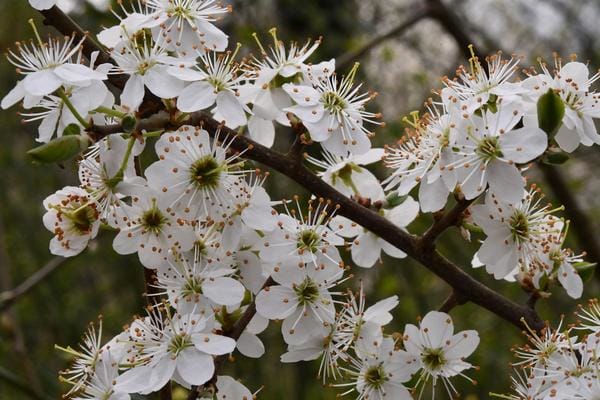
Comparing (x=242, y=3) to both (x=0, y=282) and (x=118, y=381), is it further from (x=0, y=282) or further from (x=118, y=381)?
(x=118, y=381)

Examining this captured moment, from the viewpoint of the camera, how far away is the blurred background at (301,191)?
3.36 metres

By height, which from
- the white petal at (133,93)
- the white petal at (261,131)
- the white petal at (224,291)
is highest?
the white petal at (133,93)

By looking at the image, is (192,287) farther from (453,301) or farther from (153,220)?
(453,301)

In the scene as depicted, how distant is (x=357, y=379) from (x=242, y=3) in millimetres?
2335

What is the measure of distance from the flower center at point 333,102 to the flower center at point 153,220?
331 millimetres

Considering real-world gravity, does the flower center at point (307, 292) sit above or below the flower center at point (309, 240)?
below

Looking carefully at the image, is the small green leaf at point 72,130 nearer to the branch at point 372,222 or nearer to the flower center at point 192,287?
the branch at point 372,222

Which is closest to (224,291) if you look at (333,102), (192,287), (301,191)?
(192,287)

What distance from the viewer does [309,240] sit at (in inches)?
54.2

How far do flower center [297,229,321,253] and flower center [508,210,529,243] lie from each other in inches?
12.9

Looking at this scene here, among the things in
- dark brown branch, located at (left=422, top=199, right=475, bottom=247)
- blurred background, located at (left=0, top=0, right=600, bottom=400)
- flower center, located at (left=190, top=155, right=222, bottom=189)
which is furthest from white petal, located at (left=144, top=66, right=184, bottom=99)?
blurred background, located at (left=0, top=0, right=600, bottom=400)

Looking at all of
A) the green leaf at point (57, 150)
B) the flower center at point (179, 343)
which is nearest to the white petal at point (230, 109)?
the green leaf at point (57, 150)

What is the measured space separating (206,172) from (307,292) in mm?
255

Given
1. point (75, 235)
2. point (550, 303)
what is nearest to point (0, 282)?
point (75, 235)
